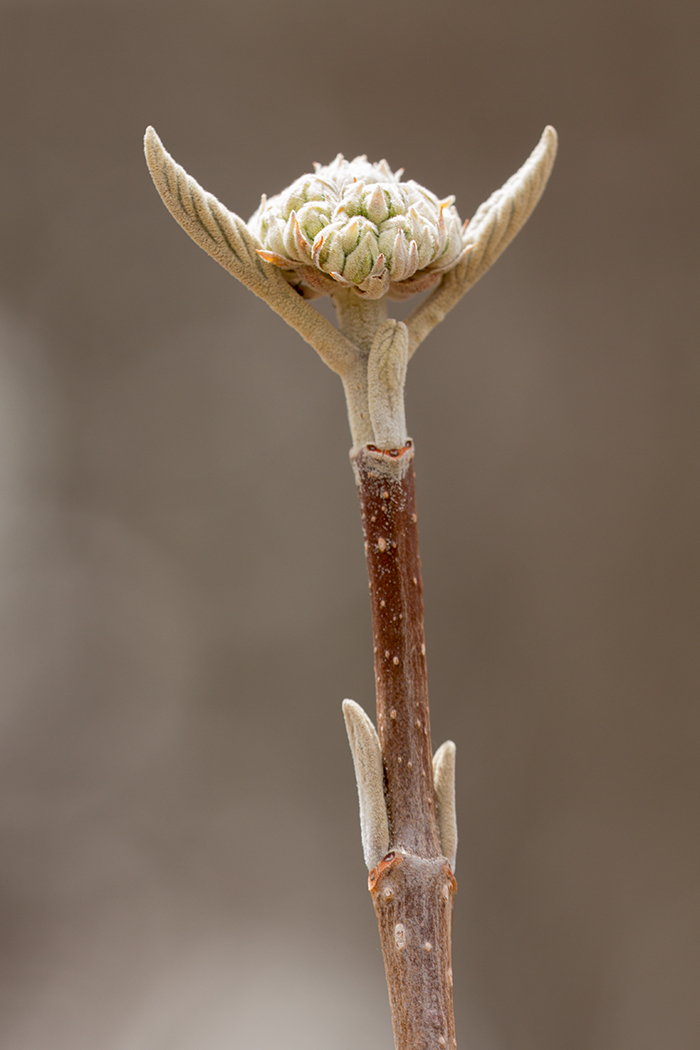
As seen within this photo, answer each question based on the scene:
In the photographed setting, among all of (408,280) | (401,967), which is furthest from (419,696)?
(408,280)

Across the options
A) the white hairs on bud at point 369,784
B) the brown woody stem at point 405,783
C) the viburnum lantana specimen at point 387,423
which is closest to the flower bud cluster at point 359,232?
the viburnum lantana specimen at point 387,423

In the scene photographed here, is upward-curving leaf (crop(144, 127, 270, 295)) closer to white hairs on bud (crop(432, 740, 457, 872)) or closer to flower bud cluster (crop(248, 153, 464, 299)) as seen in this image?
flower bud cluster (crop(248, 153, 464, 299))

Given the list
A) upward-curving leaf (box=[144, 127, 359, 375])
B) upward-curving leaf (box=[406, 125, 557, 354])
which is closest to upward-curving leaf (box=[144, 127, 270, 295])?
upward-curving leaf (box=[144, 127, 359, 375])

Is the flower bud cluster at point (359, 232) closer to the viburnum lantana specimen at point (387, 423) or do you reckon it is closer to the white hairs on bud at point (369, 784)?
the viburnum lantana specimen at point (387, 423)

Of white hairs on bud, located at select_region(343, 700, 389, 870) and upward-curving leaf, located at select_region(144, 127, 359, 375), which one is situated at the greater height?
upward-curving leaf, located at select_region(144, 127, 359, 375)
